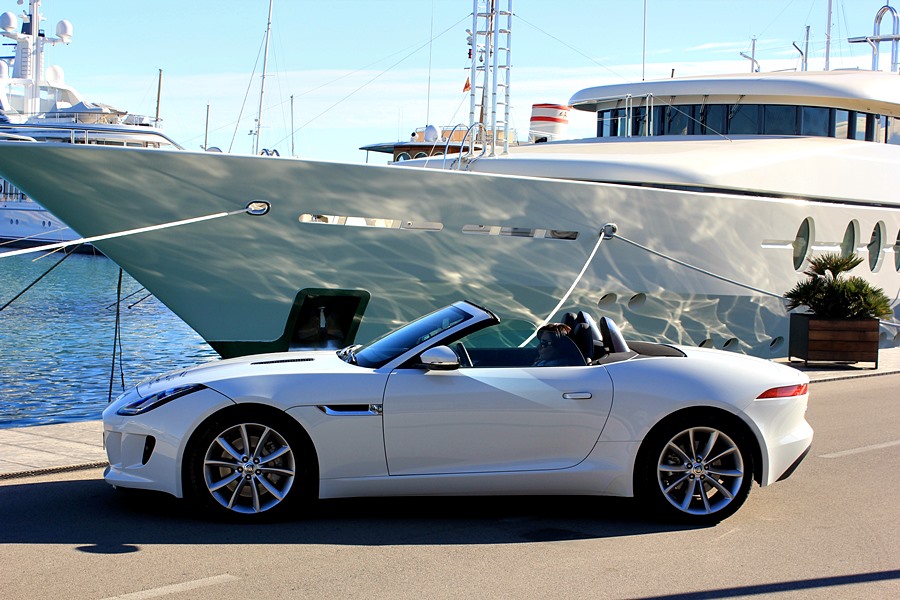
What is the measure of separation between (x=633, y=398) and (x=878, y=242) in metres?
13.4

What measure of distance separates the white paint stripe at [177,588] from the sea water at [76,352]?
8409 mm

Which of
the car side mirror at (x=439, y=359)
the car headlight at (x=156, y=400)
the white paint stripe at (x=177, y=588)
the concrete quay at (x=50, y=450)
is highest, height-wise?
the car side mirror at (x=439, y=359)

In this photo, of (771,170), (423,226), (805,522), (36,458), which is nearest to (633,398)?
(805,522)

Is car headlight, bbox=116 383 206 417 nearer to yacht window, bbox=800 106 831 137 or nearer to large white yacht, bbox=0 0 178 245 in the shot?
yacht window, bbox=800 106 831 137

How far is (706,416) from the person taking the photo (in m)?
6.14

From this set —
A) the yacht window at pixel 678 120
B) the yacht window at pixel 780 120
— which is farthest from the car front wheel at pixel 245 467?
the yacht window at pixel 780 120

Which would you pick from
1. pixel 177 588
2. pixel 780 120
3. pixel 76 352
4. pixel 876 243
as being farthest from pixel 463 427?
pixel 76 352

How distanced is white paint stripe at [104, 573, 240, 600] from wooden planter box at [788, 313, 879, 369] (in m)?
A: 11.2

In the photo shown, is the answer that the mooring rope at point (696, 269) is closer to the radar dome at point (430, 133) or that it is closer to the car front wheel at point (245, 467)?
the car front wheel at point (245, 467)

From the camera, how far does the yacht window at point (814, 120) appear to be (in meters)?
18.7

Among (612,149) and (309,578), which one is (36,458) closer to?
(309,578)

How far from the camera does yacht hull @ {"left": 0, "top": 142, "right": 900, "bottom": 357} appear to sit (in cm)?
1165

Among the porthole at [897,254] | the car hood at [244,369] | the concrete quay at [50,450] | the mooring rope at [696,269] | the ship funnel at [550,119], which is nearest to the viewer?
the car hood at [244,369]

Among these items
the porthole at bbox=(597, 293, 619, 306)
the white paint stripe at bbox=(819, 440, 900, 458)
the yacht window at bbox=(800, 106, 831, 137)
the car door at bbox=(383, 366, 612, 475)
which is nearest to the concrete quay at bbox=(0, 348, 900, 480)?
the car door at bbox=(383, 366, 612, 475)
